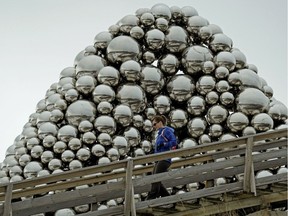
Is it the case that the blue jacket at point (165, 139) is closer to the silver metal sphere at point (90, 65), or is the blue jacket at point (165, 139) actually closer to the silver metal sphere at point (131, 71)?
the silver metal sphere at point (131, 71)

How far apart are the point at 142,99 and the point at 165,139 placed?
173cm

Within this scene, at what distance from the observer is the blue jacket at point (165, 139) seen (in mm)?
7793

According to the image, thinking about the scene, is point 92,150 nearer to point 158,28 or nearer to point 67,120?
point 67,120

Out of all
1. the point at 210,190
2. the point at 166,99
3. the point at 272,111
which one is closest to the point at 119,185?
the point at 210,190

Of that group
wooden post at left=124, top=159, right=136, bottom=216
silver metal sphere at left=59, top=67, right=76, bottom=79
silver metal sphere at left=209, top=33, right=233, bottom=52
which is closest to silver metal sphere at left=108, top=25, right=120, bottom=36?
silver metal sphere at left=59, top=67, right=76, bottom=79

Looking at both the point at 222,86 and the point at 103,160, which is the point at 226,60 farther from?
the point at 103,160

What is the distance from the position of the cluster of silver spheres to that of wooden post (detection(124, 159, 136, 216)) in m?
1.85

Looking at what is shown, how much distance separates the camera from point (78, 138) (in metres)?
9.28

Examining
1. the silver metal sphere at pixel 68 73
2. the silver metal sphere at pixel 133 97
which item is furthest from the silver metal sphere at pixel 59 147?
the silver metal sphere at pixel 68 73

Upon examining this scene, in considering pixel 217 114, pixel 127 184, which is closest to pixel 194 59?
pixel 217 114

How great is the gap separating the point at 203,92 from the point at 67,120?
2.21 m

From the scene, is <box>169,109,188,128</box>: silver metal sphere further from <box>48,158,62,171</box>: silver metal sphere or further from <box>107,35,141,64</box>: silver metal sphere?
<box>48,158,62,171</box>: silver metal sphere

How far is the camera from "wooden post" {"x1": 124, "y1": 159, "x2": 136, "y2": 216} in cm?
714

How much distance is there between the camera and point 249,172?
735 centimetres
